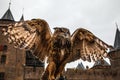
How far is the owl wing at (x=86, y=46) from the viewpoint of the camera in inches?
224

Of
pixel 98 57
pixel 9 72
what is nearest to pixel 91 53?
pixel 98 57

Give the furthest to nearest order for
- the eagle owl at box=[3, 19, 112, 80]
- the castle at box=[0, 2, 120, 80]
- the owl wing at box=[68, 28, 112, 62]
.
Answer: the castle at box=[0, 2, 120, 80]
the owl wing at box=[68, 28, 112, 62]
the eagle owl at box=[3, 19, 112, 80]

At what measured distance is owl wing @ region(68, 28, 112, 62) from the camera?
570 centimetres

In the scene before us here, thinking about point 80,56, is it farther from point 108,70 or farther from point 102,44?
point 108,70

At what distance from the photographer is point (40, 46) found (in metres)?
5.70

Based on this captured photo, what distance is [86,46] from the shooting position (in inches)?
232

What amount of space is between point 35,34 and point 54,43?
0.55m

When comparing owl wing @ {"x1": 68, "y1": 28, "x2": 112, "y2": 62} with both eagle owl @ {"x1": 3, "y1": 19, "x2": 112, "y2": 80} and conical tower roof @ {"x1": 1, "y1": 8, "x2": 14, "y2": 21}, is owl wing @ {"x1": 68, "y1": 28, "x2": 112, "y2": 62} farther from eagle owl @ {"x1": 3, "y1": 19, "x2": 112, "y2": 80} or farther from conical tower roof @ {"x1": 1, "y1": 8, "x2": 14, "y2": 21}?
conical tower roof @ {"x1": 1, "y1": 8, "x2": 14, "y2": 21}

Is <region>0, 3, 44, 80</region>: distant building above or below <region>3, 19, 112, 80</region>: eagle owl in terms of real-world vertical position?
below

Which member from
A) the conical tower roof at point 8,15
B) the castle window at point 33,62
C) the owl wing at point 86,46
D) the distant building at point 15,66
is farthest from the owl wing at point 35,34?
the conical tower roof at point 8,15

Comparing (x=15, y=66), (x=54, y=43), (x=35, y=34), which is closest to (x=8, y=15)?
(x=15, y=66)

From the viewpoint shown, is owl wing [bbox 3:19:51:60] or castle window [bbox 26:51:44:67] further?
castle window [bbox 26:51:44:67]

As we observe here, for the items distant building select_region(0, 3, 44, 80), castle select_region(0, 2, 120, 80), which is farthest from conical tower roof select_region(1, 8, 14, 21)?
distant building select_region(0, 3, 44, 80)

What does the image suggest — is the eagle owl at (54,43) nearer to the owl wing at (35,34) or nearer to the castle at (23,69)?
the owl wing at (35,34)
